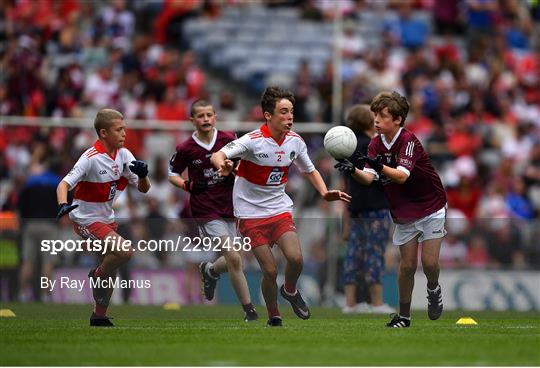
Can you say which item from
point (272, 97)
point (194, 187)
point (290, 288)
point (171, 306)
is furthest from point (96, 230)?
point (171, 306)

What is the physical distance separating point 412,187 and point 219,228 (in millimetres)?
2372

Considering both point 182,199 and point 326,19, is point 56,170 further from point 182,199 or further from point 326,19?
point 326,19

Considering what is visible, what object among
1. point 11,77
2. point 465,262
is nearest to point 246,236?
point 465,262

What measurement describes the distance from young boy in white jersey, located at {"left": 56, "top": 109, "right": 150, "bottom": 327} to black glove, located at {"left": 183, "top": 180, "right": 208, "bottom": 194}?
2.70ft

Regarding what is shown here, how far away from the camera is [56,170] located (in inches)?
866

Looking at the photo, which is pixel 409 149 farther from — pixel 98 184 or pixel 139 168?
pixel 98 184

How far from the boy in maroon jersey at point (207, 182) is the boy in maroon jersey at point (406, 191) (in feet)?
7.14

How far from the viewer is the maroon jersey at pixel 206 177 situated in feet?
51.7

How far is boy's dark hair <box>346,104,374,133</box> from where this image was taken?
17.5 metres

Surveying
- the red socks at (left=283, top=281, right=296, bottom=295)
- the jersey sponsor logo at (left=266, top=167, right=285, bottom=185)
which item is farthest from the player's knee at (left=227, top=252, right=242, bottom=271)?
the jersey sponsor logo at (left=266, top=167, right=285, bottom=185)

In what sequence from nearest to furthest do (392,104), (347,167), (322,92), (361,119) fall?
1. (347,167)
2. (392,104)
3. (361,119)
4. (322,92)

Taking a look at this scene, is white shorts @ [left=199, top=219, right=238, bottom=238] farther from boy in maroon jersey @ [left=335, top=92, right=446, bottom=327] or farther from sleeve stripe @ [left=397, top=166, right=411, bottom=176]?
sleeve stripe @ [left=397, top=166, right=411, bottom=176]

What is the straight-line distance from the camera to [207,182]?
15844 millimetres

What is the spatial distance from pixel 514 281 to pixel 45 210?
685cm
